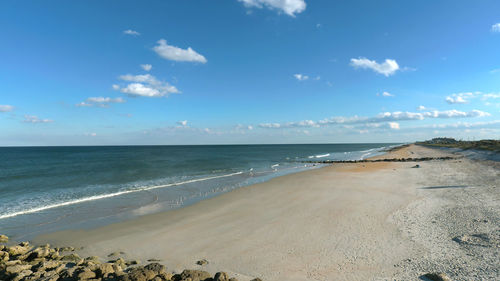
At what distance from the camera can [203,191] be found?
2344cm

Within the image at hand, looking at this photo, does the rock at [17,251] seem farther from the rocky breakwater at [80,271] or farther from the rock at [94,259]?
the rock at [94,259]

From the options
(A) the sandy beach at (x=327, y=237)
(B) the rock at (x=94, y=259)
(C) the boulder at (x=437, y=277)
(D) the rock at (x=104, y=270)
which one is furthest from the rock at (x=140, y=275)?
(C) the boulder at (x=437, y=277)

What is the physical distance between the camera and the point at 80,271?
7.63 meters

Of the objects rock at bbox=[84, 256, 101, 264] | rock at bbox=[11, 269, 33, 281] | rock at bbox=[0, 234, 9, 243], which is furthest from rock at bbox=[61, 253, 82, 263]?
rock at bbox=[0, 234, 9, 243]

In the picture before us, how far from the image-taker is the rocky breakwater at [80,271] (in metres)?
7.12

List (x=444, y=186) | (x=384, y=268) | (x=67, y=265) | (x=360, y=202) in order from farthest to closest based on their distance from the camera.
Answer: (x=444, y=186) → (x=360, y=202) → (x=67, y=265) → (x=384, y=268)

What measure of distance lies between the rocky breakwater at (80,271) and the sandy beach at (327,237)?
36.8 inches

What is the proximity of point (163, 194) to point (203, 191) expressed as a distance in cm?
365

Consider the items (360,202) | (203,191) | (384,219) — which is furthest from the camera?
(203,191)

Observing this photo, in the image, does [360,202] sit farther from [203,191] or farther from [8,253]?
[8,253]

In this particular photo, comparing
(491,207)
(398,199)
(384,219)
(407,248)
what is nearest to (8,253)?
(407,248)

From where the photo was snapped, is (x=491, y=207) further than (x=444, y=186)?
No

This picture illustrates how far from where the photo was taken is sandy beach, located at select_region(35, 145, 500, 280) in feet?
25.5

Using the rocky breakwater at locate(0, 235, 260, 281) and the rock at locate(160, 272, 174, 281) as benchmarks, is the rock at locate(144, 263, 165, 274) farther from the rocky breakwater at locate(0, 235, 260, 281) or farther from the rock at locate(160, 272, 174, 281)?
the rock at locate(160, 272, 174, 281)
